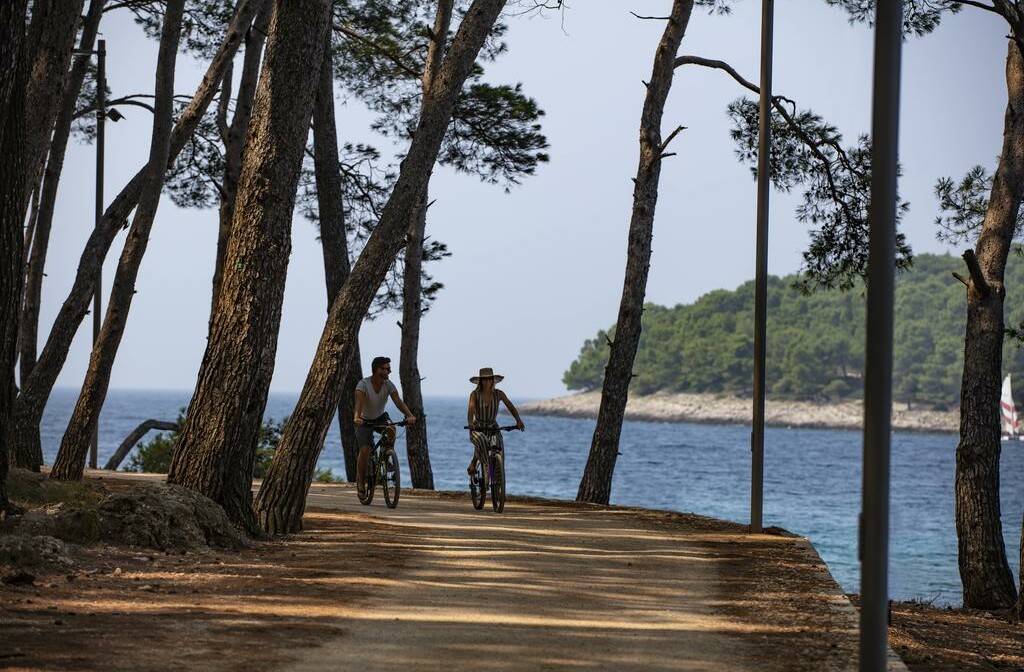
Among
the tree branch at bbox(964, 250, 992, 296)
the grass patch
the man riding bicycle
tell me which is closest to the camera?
the grass patch

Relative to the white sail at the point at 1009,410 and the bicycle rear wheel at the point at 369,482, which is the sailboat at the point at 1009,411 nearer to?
the white sail at the point at 1009,410

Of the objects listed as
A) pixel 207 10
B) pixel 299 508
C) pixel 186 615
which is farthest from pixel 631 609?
pixel 207 10

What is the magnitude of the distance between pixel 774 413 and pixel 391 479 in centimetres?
13547

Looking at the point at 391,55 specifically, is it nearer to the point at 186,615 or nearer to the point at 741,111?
the point at 741,111

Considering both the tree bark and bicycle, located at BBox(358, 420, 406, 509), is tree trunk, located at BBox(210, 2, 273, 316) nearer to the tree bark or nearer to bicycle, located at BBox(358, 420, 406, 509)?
the tree bark

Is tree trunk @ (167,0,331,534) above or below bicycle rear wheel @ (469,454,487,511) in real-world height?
above

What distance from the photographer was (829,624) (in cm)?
811

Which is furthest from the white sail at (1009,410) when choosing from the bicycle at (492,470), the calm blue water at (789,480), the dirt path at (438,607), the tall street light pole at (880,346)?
the tall street light pole at (880,346)

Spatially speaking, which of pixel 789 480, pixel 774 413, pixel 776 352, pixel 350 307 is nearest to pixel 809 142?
pixel 350 307

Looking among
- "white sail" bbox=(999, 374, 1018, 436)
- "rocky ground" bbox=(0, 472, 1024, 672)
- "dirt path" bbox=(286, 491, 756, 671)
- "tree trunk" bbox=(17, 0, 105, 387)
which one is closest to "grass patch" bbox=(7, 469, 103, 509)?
"rocky ground" bbox=(0, 472, 1024, 672)

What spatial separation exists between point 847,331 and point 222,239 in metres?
109

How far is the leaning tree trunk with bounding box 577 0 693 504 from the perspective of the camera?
18172mm

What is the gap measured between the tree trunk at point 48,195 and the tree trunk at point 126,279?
4.13 m

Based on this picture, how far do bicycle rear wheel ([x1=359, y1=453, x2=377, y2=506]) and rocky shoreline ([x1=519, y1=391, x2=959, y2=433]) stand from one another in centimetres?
11634
